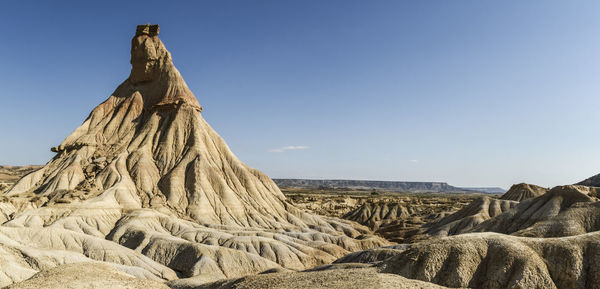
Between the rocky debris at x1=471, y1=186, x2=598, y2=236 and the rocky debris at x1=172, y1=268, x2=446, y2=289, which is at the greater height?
the rocky debris at x1=471, y1=186, x2=598, y2=236

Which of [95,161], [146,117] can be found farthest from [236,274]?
[146,117]

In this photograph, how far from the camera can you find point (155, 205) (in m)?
68.1

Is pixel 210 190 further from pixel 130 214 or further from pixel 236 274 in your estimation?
pixel 236 274

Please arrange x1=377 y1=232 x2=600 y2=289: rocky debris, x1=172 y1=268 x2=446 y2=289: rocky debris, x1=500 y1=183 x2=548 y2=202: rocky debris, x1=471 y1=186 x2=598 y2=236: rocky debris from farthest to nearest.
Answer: x1=500 y1=183 x2=548 y2=202: rocky debris, x1=471 y1=186 x2=598 y2=236: rocky debris, x1=377 y1=232 x2=600 y2=289: rocky debris, x1=172 y1=268 x2=446 y2=289: rocky debris

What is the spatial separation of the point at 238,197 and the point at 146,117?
3163 cm

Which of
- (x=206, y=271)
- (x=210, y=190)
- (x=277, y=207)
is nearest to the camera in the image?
(x=206, y=271)

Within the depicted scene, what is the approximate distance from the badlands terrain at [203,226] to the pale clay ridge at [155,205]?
0.25m

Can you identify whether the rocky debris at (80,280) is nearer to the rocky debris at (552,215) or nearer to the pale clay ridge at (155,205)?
the pale clay ridge at (155,205)

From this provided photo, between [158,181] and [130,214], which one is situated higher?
[158,181]

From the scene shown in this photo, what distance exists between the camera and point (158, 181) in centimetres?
7469

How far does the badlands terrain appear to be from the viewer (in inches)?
1003

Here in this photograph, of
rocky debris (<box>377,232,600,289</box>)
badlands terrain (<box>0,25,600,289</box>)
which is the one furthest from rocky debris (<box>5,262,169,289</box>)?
rocky debris (<box>377,232,600,289</box>)

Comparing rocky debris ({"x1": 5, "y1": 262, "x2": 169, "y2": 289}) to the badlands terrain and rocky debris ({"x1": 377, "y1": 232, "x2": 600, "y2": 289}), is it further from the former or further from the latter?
rocky debris ({"x1": 377, "y1": 232, "x2": 600, "y2": 289})

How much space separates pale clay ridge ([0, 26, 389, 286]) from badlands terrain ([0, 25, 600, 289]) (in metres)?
0.25
